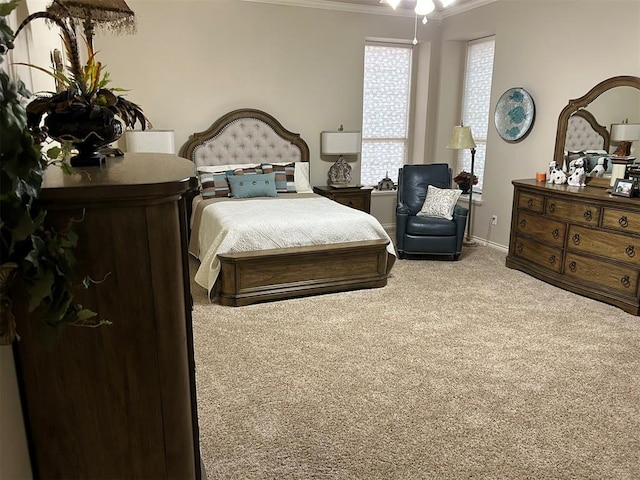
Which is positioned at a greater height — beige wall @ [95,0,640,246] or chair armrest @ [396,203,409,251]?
beige wall @ [95,0,640,246]

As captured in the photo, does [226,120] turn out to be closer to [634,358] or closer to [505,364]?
[505,364]

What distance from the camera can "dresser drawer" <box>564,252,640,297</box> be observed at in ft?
12.6

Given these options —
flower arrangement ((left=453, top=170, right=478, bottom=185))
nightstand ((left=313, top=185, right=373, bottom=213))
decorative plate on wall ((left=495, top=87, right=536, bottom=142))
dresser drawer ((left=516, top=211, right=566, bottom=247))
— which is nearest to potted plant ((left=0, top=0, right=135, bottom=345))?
dresser drawer ((left=516, top=211, right=566, bottom=247))

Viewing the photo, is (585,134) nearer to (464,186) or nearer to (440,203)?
(440,203)

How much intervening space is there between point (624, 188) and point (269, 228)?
2.87 metres

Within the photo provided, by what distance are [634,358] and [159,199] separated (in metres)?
3.17

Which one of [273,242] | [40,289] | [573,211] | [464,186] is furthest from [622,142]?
[40,289]

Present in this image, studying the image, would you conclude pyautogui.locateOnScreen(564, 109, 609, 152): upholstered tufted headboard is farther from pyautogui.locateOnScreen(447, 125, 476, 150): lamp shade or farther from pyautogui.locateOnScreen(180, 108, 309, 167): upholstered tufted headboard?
pyautogui.locateOnScreen(180, 108, 309, 167): upholstered tufted headboard

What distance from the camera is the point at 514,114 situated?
17.7 feet

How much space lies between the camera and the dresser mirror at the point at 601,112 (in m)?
4.20

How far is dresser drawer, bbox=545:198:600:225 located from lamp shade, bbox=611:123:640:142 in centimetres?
71

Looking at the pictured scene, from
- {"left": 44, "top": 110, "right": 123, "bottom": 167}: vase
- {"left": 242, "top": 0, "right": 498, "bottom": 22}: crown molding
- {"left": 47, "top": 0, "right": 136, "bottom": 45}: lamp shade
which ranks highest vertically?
{"left": 242, "top": 0, "right": 498, "bottom": 22}: crown molding

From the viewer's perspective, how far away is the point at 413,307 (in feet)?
13.0

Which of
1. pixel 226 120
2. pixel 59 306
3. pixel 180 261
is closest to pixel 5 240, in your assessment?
pixel 59 306
